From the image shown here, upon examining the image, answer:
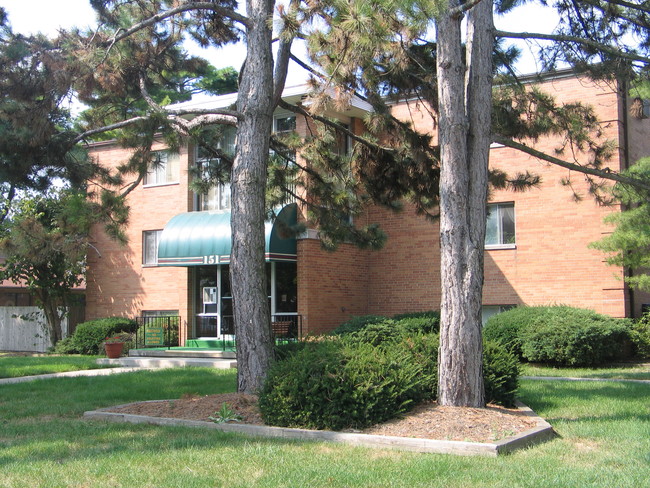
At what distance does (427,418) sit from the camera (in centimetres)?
845

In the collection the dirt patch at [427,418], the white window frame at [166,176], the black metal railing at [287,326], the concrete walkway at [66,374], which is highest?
the white window frame at [166,176]

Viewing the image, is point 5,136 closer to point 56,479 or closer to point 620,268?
point 56,479

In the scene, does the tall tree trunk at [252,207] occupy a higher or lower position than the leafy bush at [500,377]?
higher

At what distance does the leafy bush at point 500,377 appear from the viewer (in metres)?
9.74

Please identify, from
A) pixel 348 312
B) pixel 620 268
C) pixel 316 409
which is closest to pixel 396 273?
pixel 348 312

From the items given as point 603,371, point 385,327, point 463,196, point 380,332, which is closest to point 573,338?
point 603,371

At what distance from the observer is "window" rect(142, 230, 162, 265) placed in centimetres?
2438

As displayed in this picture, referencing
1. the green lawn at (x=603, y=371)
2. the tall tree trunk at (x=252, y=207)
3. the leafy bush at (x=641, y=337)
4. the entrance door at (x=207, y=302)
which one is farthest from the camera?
the entrance door at (x=207, y=302)

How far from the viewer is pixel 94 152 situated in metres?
25.6

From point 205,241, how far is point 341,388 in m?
12.7

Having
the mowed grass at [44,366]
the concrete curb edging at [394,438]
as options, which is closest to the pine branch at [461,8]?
the concrete curb edging at [394,438]

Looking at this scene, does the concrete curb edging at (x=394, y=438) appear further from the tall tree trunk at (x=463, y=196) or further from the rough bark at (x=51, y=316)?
Answer: the rough bark at (x=51, y=316)

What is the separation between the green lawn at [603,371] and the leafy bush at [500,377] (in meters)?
4.58

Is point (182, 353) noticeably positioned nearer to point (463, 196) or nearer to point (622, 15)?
point (463, 196)
